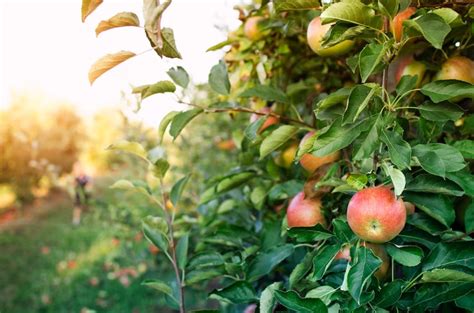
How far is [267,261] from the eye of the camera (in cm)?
92

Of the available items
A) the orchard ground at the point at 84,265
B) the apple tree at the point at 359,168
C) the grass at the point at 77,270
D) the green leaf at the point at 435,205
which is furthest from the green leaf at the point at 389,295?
the grass at the point at 77,270

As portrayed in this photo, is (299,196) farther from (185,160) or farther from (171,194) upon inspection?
(185,160)

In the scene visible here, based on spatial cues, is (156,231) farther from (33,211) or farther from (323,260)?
(33,211)

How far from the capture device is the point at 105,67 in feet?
2.74

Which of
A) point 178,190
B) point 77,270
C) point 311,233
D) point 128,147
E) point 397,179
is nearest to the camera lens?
point 397,179

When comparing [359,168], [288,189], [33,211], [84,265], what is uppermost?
[359,168]

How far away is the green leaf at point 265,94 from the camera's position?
971mm

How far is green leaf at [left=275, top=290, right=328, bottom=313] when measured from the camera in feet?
2.29

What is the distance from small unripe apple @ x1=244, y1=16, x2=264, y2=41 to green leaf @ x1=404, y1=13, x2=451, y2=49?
506 millimetres

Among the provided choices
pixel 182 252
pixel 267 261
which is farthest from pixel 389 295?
pixel 182 252

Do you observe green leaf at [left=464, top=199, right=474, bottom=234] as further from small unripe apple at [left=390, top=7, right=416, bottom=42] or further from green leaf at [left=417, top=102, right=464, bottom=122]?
small unripe apple at [left=390, top=7, right=416, bottom=42]

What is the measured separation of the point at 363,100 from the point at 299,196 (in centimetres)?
29

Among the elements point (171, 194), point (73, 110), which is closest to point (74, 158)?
point (73, 110)

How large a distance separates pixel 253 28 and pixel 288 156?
0.98 ft
